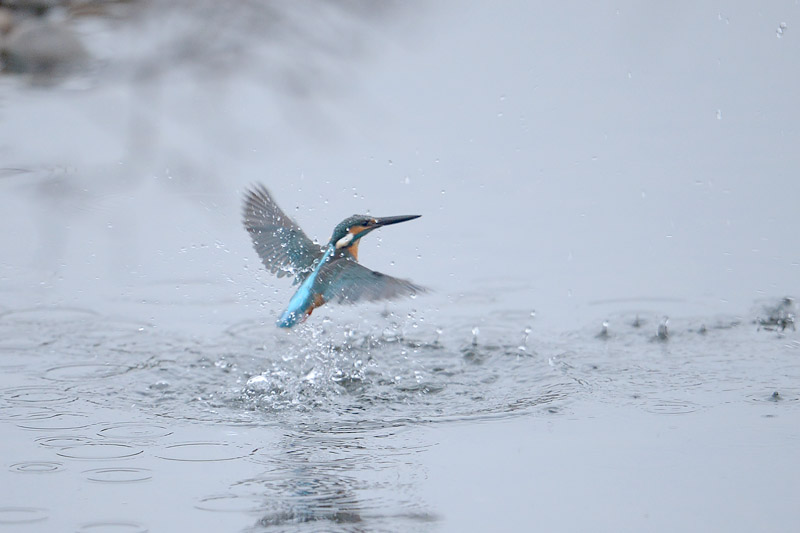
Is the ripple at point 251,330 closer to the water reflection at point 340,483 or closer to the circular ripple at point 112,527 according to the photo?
the water reflection at point 340,483

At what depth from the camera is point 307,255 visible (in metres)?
4.30

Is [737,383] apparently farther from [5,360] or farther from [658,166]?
[5,360]

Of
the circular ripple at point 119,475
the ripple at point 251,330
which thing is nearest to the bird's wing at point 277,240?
the ripple at point 251,330

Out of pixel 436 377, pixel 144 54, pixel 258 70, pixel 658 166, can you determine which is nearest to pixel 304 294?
pixel 436 377

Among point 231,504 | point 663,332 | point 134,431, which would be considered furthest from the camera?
point 663,332

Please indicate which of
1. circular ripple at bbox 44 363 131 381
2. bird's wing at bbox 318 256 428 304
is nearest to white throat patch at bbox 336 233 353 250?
bird's wing at bbox 318 256 428 304

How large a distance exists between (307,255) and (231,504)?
1529 mm

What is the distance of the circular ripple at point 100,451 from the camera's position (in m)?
3.20

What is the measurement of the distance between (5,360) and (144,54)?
3028mm

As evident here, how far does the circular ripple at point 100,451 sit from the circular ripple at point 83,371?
663 millimetres

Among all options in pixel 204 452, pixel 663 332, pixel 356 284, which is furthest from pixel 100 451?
pixel 663 332

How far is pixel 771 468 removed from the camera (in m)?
3.09

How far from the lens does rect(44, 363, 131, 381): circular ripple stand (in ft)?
12.8

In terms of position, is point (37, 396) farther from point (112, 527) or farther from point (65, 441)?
point (112, 527)
